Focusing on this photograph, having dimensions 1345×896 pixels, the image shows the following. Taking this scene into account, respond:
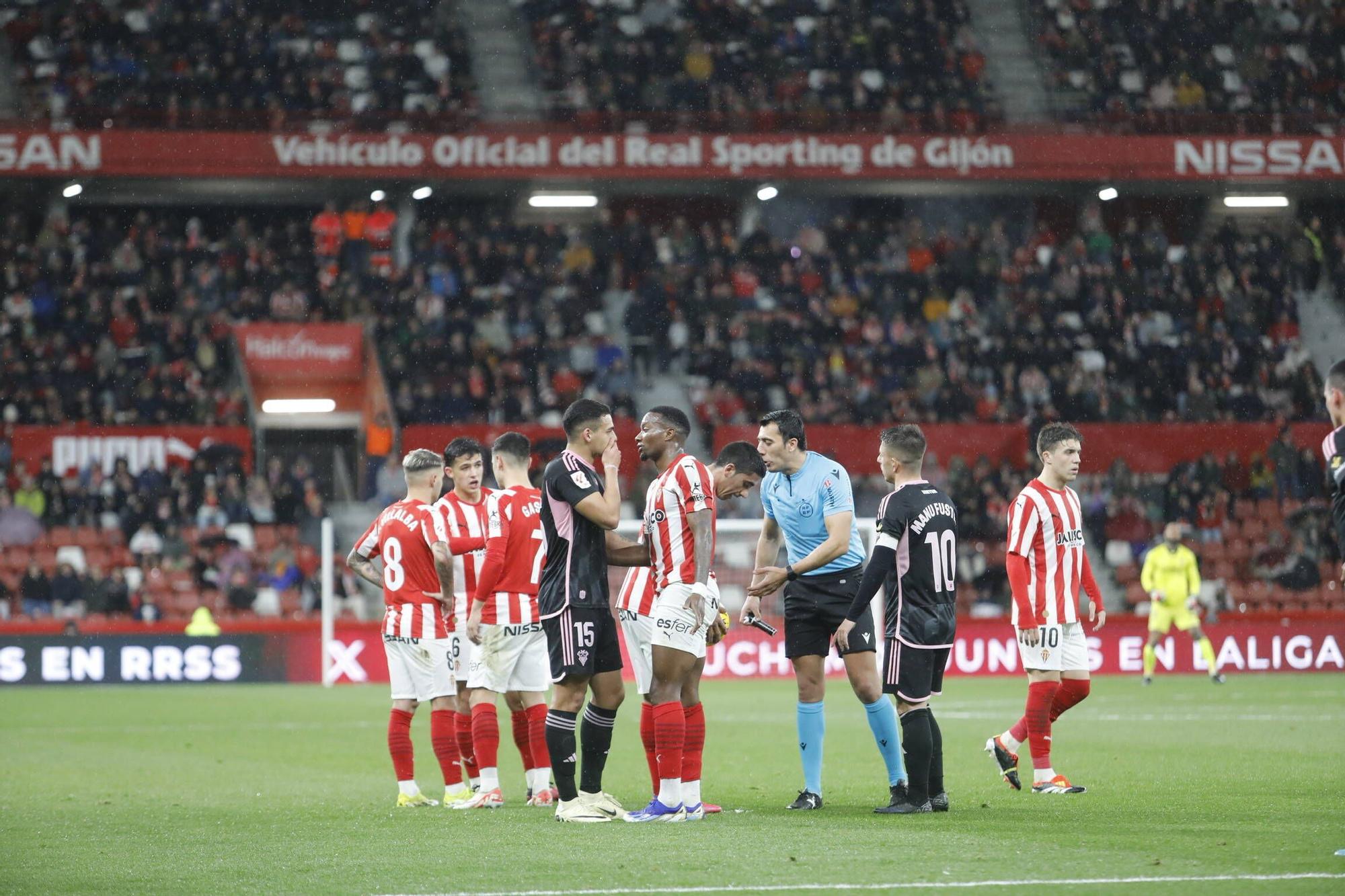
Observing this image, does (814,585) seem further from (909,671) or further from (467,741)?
(467,741)

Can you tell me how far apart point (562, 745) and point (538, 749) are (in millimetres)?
1386

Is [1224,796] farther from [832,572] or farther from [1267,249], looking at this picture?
[1267,249]

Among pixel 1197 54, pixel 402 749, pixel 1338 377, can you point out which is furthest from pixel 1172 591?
pixel 1338 377

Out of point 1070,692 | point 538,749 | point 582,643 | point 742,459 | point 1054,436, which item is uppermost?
point 1054,436

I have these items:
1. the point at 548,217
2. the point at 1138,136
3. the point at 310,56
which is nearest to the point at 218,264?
the point at 310,56

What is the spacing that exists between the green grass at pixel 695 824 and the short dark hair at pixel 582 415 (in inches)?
81.6

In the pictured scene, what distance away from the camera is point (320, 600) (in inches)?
1040

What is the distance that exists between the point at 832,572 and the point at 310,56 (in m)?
25.6

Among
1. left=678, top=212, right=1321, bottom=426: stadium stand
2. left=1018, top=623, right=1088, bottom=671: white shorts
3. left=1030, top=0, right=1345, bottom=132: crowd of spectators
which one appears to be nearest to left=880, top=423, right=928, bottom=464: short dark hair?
left=1018, top=623, right=1088, bottom=671: white shorts

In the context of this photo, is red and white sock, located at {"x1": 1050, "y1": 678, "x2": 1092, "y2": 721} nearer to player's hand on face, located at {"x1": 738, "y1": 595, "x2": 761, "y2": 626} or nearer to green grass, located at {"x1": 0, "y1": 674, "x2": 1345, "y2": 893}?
green grass, located at {"x1": 0, "y1": 674, "x2": 1345, "y2": 893}

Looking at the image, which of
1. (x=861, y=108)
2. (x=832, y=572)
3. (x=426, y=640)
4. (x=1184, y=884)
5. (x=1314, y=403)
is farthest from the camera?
(x=861, y=108)

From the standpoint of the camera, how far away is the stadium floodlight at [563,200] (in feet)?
110

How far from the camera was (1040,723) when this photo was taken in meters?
10.6

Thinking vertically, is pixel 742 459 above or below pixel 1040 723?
above
